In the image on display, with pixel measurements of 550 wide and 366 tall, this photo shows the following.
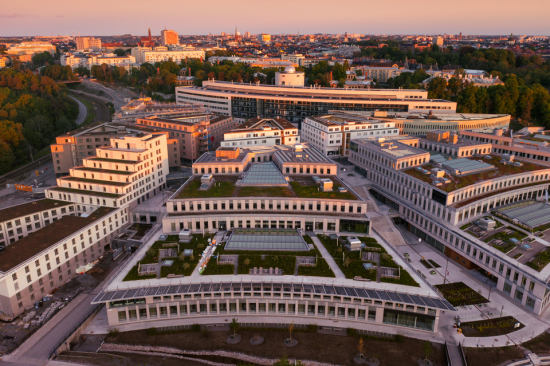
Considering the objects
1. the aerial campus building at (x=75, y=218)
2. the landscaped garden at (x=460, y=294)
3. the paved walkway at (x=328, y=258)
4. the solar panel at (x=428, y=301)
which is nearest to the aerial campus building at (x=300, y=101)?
the aerial campus building at (x=75, y=218)

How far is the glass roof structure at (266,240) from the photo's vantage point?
5744cm

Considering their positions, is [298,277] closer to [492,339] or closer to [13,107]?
[492,339]

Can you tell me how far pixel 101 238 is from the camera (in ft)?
213

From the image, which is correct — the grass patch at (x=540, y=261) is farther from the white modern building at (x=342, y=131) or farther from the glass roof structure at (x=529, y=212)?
the white modern building at (x=342, y=131)

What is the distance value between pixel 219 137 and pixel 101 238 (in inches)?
2135

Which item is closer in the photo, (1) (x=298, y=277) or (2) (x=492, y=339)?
(2) (x=492, y=339)

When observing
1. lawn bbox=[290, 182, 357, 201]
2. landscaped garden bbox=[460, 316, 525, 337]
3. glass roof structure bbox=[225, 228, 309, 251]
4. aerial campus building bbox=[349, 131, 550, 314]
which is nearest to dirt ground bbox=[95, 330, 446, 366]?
landscaped garden bbox=[460, 316, 525, 337]

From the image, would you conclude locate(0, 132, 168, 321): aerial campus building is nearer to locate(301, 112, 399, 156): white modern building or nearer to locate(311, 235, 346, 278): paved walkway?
locate(311, 235, 346, 278): paved walkway

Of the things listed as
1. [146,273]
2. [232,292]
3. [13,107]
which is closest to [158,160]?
[146,273]

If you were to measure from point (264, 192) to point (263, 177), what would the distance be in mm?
6803

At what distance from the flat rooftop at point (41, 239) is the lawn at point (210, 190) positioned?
566 inches

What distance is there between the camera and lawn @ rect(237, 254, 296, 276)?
52156mm

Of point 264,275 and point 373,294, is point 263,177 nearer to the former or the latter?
point 264,275

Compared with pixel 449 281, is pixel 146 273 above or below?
above
